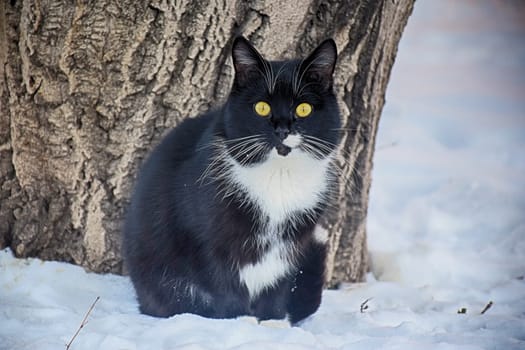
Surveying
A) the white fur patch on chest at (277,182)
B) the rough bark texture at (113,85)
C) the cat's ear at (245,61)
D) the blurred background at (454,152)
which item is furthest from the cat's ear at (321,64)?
the blurred background at (454,152)

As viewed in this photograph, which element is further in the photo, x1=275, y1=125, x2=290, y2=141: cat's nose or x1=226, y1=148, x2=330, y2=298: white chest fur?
x1=226, y1=148, x2=330, y2=298: white chest fur

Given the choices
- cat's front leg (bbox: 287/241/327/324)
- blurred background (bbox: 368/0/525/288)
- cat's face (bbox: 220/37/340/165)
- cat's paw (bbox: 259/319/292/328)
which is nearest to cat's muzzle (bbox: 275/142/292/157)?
cat's face (bbox: 220/37/340/165)

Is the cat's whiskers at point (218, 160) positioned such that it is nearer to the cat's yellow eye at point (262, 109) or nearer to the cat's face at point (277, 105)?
the cat's face at point (277, 105)

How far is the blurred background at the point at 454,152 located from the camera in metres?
3.21

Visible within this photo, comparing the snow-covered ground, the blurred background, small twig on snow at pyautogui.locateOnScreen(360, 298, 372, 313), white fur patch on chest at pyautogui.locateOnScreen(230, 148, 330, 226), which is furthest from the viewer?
the blurred background

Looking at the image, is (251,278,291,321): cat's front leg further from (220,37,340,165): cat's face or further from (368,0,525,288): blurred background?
(368,0,525,288): blurred background

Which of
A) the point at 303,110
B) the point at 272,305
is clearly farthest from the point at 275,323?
the point at 303,110

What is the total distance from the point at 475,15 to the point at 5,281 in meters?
5.07

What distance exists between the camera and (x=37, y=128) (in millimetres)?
2422

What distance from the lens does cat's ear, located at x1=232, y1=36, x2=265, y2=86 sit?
1.98 meters

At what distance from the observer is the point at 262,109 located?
200cm

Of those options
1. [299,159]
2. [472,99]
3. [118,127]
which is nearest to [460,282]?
[299,159]

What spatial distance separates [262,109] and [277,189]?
0.28 m

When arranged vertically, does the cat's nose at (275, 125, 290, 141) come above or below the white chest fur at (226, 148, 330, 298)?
above
